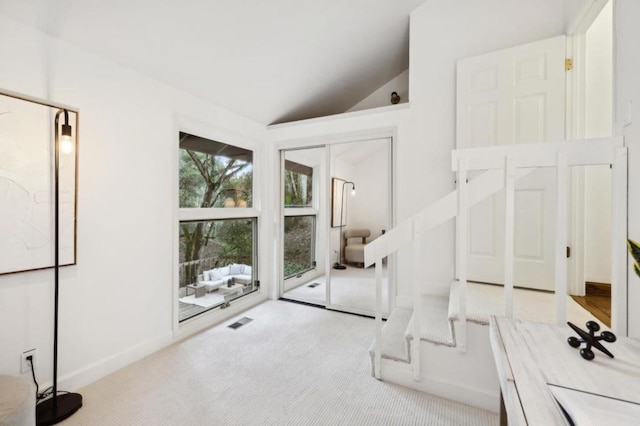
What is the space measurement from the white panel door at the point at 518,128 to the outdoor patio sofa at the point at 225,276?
7.63ft

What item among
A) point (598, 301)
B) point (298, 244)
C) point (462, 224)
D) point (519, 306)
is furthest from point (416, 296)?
point (298, 244)

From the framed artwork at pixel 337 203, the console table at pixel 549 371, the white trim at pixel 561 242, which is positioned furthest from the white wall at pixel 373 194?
the console table at pixel 549 371

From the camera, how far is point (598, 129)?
224 cm

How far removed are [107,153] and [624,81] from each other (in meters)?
3.01

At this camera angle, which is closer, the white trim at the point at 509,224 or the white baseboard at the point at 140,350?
the white trim at the point at 509,224

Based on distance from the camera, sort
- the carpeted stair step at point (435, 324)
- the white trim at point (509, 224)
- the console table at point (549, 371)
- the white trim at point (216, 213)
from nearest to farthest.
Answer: the console table at point (549, 371) < the white trim at point (509, 224) < the carpeted stair step at point (435, 324) < the white trim at point (216, 213)

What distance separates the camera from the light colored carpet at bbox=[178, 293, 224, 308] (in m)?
2.72

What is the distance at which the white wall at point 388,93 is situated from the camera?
12.4 feet

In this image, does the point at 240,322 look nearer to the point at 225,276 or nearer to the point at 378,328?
the point at 225,276

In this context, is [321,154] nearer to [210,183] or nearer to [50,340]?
[210,183]

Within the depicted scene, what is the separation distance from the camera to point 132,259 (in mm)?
2176

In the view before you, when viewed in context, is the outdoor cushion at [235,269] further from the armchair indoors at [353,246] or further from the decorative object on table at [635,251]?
the decorative object on table at [635,251]

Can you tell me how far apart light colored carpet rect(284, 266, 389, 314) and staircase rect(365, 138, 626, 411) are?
Answer: 1022mm

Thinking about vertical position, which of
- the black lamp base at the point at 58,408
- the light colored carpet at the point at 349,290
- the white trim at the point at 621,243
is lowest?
the black lamp base at the point at 58,408
